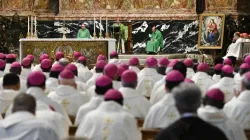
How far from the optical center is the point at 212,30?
27.0 m

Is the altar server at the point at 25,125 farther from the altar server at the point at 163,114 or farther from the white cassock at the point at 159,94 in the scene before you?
the white cassock at the point at 159,94

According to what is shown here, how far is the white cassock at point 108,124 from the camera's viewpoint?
24.3ft

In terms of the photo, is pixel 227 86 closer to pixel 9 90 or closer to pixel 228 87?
pixel 228 87

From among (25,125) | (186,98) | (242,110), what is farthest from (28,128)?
(242,110)

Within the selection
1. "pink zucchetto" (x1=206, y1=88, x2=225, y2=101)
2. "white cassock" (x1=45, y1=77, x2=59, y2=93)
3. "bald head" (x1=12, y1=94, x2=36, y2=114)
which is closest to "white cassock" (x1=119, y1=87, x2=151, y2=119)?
"white cassock" (x1=45, y1=77, x2=59, y2=93)

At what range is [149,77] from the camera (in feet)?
44.0

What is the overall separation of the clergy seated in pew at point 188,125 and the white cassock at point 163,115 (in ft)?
9.88

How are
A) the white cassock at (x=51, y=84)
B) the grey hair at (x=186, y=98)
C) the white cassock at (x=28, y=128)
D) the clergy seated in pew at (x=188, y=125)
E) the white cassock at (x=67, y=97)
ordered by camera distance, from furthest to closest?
the white cassock at (x=51, y=84) → the white cassock at (x=67, y=97) → the white cassock at (x=28, y=128) → the grey hair at (x=186, y=98) → the clergy seated in pew at (x=188, y=125)

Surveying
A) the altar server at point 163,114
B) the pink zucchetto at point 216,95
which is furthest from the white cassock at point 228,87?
the pink zucchetto at point 216,95

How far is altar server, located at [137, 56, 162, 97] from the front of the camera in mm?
13167

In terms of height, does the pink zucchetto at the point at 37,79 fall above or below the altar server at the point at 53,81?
above

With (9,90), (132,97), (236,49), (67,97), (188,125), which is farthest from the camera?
(236,49)

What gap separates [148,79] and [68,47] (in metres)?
10.1

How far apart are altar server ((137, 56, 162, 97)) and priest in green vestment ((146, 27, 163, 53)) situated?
43.5 ft
